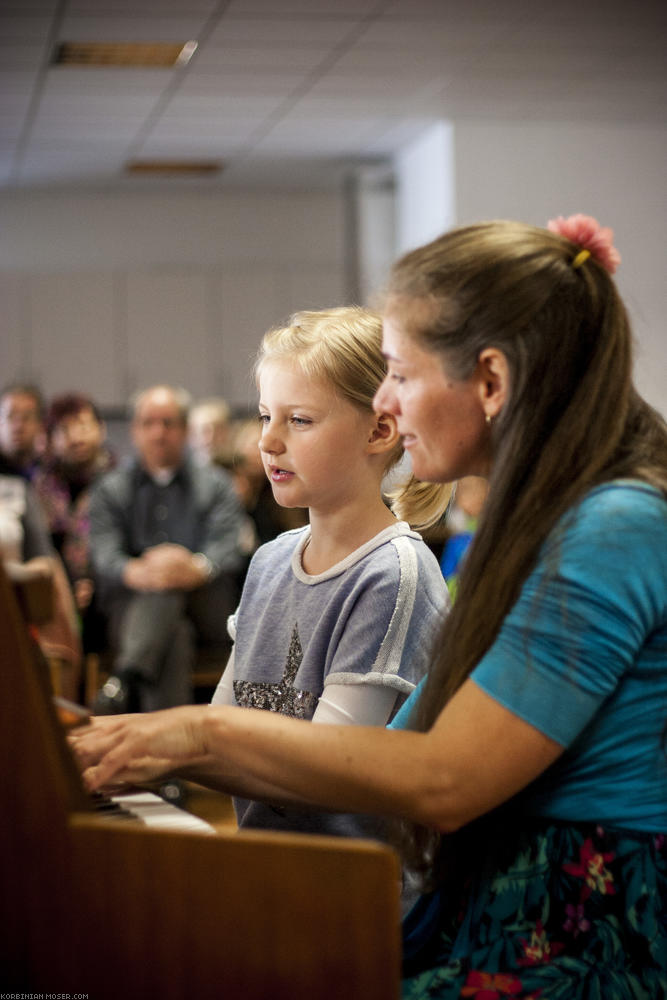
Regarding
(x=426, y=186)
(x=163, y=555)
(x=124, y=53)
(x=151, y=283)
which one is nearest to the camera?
(x=163, y=555)

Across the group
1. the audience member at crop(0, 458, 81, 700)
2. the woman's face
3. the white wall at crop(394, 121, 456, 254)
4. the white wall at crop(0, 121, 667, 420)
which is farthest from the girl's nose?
the white wall at crop(0, 121, 667, 420)

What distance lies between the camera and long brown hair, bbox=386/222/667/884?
1.00 metres

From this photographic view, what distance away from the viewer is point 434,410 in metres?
1.06

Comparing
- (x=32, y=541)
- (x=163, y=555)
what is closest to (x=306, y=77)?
(x=163, y=555)

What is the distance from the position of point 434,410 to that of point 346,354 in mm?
408

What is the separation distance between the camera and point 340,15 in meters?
4.16

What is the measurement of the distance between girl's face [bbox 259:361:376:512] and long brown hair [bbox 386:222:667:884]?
40 centimetres

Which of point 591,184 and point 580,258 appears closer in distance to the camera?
point 580,258

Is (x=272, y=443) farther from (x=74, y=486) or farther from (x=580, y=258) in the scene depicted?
(x=74, y=486)

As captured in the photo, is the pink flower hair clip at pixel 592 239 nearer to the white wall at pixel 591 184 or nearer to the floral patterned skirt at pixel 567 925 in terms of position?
the floral patterned skirt at pixel 567 925

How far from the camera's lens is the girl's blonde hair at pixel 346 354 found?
145 centimetres

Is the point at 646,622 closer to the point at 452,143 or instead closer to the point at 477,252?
the point at 477,252

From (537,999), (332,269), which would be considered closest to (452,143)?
(332,269)

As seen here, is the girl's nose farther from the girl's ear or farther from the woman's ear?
the woman's ear
